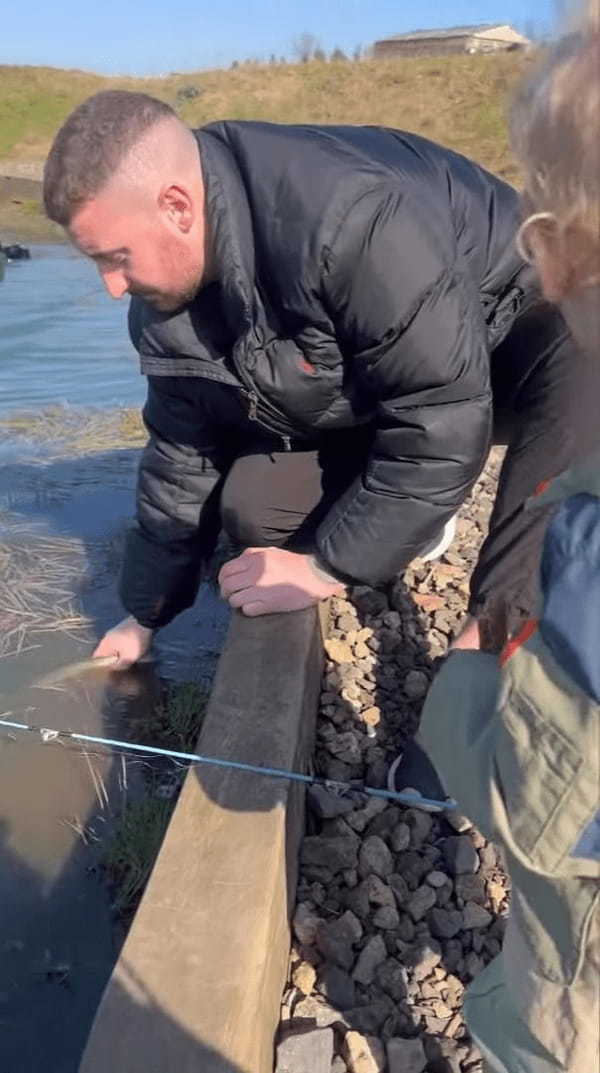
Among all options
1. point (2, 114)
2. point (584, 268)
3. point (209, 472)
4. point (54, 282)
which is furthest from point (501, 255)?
point (2, 114)

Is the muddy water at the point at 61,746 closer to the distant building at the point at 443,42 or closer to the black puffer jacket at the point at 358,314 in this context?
the black puffer jacket at the point at 358,314

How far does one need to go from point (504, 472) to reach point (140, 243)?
121 cm

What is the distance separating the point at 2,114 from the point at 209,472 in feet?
113

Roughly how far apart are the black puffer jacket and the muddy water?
40.2 inches

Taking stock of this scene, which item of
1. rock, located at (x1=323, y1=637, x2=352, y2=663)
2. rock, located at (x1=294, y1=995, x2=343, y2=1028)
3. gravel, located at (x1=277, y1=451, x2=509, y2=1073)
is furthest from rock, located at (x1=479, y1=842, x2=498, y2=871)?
rock, located at (x1=323, y1=637, x2=352, y2=663)

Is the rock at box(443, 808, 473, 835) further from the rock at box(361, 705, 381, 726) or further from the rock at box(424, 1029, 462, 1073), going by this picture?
the rock at box(424, 1029, 462, 1073)

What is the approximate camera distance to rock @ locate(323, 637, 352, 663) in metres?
3.36

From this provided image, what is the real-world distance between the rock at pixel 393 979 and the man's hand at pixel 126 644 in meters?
1.60

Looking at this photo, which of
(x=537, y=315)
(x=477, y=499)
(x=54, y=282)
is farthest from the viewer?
(x=54, y=282)

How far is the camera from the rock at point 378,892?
246cm

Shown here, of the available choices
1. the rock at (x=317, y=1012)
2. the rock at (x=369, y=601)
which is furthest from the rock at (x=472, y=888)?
the rock at (x=369, y=601)

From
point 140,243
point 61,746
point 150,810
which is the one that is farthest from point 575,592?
point 61,746

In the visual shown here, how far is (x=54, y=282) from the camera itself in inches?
503

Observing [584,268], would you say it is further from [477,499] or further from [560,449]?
[477,499]
